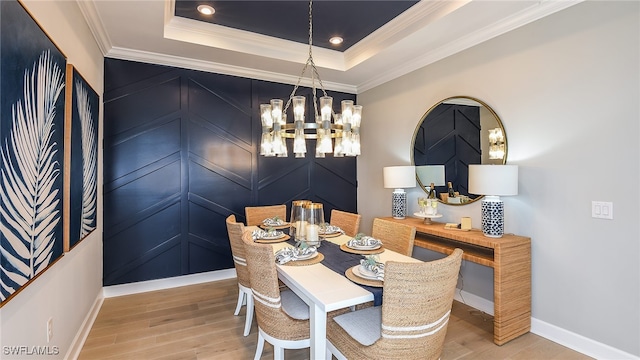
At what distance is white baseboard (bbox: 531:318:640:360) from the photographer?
215 cm

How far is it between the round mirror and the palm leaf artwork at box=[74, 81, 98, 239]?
3.34m

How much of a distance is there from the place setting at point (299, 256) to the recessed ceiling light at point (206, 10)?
244 cm

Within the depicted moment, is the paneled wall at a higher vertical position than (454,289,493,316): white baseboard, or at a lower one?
higher

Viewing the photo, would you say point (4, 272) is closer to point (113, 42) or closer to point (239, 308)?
point (239, 308)

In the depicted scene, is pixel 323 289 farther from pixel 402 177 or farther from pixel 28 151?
pixel 402 177

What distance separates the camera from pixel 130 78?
346 cm

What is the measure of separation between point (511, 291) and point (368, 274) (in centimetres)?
153

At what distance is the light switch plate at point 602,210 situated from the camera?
2.18m

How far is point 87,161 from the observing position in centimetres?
256

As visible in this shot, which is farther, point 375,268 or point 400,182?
point 400,182

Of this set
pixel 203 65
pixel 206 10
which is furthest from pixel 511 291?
pixel 203 65

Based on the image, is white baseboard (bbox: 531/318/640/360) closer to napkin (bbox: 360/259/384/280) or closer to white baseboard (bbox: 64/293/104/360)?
napkin (bbox: 360/259/384/280)

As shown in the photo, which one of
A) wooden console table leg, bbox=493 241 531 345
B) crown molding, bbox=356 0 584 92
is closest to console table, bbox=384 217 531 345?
wooden console table leg, bbox=493 241 531 345

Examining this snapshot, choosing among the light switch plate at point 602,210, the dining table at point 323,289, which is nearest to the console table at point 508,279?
the light switch plate at point 602,210
